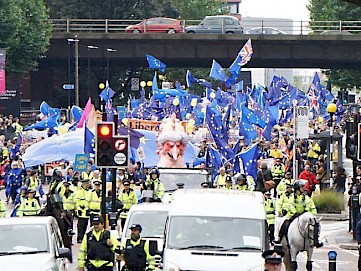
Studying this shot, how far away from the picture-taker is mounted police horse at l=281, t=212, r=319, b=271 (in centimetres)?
2019

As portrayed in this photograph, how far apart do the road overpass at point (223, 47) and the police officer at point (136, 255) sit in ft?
191

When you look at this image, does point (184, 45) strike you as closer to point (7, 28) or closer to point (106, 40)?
point (106, 40)

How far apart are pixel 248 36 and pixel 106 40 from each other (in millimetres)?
9637

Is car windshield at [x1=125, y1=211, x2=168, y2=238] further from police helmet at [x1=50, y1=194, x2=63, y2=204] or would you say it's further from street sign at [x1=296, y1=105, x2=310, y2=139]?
street sign at [x1=296, y1=105, x2=310, y2=139]

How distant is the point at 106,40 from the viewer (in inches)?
3044

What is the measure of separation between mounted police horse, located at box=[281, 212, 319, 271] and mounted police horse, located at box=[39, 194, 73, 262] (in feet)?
13.3

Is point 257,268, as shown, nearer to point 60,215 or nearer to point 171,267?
point 171,267

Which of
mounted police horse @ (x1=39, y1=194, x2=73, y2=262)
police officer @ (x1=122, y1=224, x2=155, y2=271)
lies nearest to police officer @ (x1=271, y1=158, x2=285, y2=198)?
mounted police horse @ (x1=39, y1=194, x2=73, y2=262)

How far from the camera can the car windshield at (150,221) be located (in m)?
19.8

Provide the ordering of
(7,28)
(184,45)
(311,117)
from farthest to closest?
(184,45), (7,28), (311,117)

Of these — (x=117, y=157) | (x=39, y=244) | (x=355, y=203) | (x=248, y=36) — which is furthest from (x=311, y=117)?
(x=39, y=244)

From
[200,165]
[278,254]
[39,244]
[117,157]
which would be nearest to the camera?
[278,254]

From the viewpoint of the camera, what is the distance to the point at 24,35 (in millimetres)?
74812

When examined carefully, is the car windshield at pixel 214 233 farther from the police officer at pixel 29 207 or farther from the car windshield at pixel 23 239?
the police officer at pixel 29 207
